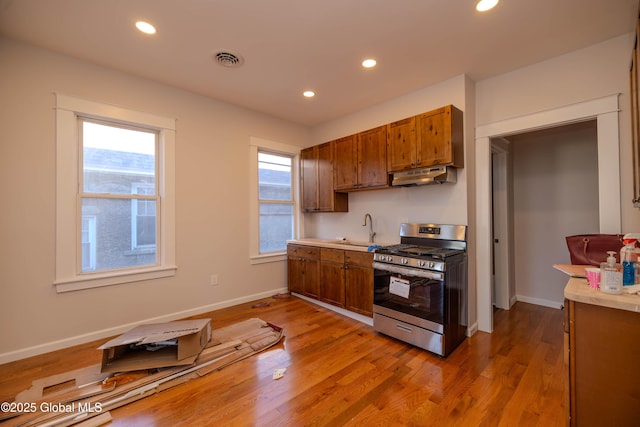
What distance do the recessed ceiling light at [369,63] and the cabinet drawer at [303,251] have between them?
2.36m

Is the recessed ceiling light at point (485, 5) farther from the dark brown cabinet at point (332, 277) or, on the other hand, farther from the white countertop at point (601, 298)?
the dark brown cabinet at point (332, 277)

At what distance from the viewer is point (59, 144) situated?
2.57 metres

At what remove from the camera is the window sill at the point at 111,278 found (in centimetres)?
260

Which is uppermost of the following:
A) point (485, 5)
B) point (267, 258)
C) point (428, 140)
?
point (485, 5)

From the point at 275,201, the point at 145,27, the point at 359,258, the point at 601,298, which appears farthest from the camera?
the point at 275,201

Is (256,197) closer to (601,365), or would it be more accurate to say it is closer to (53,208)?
(53,208)

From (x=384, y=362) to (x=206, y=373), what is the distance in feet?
4.95

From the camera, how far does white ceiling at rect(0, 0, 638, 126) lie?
6.54 ft

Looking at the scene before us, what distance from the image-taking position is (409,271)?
2.63m

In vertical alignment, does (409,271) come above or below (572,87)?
below

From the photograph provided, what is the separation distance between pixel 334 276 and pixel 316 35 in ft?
8.77

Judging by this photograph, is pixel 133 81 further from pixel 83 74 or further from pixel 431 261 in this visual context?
pixel 431 261

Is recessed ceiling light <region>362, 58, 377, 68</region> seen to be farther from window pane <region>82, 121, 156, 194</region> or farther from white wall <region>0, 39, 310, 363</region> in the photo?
window pane <region>82, 121, 156, 194</region>

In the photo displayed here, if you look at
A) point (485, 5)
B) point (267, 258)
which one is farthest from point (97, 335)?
point (485, 5)
